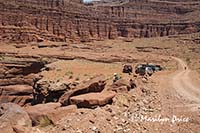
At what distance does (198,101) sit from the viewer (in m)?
16.6

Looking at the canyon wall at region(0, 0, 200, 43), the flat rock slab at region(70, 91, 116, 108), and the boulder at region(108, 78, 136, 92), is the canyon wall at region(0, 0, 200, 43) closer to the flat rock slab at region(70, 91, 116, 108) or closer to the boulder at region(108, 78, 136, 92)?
the boulder at region(108, 78, 136, 92)

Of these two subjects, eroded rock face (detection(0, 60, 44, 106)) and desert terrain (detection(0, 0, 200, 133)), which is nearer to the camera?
desert terrain (detection(0, 0, 200, 133))

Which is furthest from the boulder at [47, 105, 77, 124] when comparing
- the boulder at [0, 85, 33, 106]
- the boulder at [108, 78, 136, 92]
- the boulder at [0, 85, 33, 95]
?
the boulder at [0, 85, 33, 95]

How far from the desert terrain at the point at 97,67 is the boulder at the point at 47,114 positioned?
0.03m

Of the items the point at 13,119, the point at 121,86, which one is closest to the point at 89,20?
the point at 121,86

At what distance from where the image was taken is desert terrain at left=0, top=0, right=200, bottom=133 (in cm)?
1325

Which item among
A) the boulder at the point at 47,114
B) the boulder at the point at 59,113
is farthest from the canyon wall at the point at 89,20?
the boulder at the point at 59,113

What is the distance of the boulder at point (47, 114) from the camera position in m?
13.1

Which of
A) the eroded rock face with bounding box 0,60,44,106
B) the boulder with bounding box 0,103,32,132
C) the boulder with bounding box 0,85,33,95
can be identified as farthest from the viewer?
the boulder with bounding box 0,85,33,95

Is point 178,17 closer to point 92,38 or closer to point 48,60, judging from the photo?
point 92,38

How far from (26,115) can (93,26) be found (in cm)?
7863

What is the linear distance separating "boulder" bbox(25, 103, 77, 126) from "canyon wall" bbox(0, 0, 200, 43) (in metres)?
58.2

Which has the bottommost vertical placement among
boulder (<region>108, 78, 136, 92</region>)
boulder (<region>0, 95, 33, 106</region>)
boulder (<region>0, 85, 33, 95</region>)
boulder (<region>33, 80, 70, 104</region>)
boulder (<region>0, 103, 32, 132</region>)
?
boulder (<region>0, 95, 33, 106</region>)

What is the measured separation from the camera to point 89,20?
90.6m
